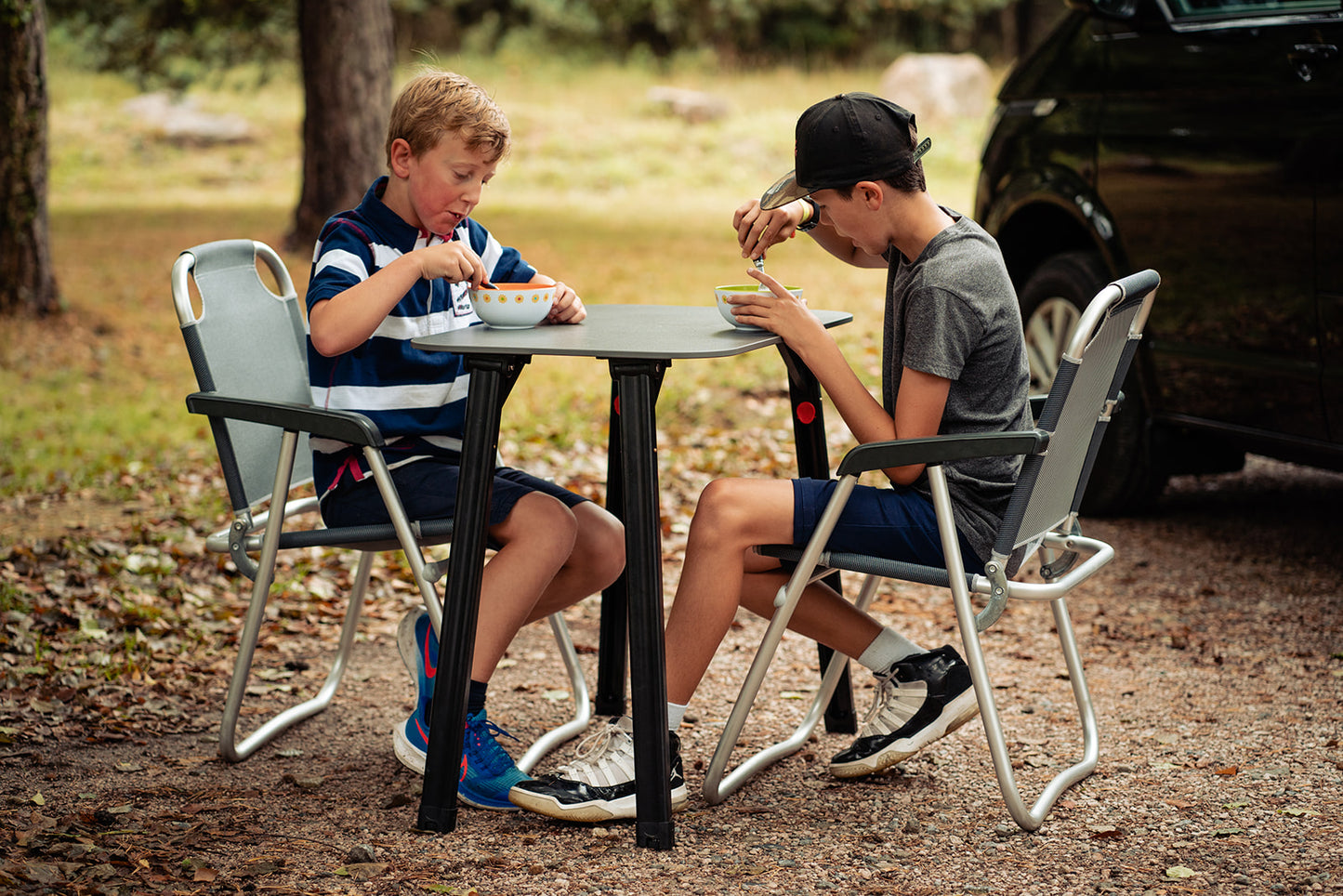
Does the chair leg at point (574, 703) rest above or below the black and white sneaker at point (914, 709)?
below

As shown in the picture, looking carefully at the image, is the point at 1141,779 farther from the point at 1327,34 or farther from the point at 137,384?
the point at 137,384

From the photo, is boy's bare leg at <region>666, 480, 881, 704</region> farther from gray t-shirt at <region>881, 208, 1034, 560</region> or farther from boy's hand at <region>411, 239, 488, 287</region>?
boy's hand at <region>411, 239, 488, 287</region>

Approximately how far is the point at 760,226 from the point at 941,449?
777mm

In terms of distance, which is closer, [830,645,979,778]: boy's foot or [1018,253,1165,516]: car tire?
[830,645,979,778]: boy's foot

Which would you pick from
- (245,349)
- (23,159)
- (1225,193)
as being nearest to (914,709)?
(245,349)

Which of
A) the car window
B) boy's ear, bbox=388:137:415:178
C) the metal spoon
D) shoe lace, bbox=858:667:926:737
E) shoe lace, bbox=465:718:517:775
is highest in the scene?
the car window

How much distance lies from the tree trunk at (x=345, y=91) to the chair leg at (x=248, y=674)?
23.5ft

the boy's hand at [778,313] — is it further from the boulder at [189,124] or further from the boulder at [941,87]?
the boulder at [189,124]

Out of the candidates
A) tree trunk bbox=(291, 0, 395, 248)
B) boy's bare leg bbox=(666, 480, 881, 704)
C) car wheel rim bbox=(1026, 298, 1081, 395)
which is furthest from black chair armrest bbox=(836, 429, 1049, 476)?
tree trunk bbox=(291, 0, 395, 248)

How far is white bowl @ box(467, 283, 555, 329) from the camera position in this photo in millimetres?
2984

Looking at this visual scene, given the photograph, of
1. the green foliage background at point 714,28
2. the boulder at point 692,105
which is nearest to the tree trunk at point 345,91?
the boulder at point 692,105

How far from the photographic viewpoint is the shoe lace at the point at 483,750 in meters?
3.03

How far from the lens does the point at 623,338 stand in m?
Result: 2.87

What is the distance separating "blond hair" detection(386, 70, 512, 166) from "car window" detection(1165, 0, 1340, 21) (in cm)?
264
